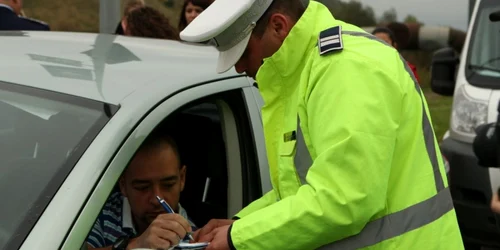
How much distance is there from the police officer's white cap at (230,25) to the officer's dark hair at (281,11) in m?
0.01

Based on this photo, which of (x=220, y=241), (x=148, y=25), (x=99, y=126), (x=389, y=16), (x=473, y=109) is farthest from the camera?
(x=389, y=16)

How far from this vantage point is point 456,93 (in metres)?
5.69

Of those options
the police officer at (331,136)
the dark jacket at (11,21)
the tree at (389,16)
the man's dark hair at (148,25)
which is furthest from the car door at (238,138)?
the tree at (389,16)

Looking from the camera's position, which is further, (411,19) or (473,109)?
(411,19)

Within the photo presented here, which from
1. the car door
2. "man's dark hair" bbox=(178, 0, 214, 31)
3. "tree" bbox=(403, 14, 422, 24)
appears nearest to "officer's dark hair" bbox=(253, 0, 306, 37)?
the car door

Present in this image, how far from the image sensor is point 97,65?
2.49 metres

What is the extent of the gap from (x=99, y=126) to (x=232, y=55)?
0.36 metres

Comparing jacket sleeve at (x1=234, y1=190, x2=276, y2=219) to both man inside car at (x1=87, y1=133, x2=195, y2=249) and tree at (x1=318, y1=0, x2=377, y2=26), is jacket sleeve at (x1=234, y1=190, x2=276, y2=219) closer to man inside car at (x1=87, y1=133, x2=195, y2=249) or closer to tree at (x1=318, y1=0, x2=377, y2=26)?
man inside car at (x1=87, y1=133, x2=195, y2=249)

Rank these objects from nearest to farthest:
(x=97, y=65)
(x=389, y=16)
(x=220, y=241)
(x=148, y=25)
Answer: (x=220, y=241)
(x=97, y=65)
(x=148, y=25)
(x=389, y=16)

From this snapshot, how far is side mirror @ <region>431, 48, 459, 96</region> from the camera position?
5.93 metres

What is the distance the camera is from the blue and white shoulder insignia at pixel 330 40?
6.49 feet

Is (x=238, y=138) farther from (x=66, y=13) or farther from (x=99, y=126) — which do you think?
(x=66, y=13)

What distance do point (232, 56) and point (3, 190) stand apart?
2.02 feet

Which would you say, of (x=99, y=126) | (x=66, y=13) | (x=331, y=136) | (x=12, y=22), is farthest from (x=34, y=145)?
(x=66, y=13)
